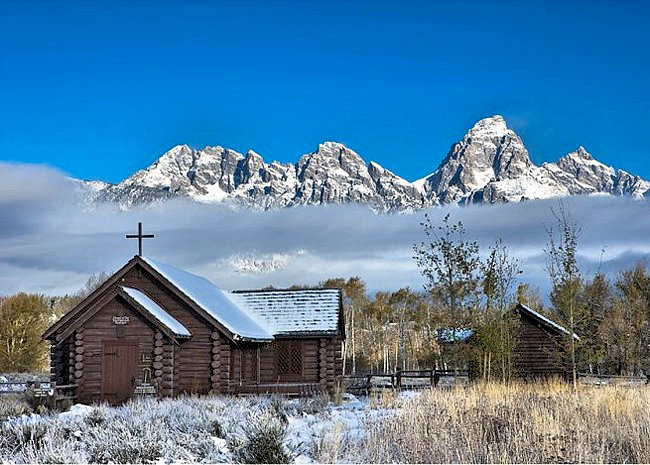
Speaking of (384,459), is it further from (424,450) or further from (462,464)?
(462,464)

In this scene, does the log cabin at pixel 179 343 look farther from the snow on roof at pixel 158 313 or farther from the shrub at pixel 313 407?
the shrub at pixel 313 407

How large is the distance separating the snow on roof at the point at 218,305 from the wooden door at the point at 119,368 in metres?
2.97

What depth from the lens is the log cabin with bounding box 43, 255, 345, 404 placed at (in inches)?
1109

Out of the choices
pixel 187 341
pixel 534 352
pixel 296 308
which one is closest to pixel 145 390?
pixel 187 341

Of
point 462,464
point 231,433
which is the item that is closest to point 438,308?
point 231,433

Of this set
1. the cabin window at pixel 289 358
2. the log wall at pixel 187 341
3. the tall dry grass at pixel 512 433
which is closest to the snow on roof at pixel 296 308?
the cabin window at pixel 289 358

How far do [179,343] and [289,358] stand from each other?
19.1 feet

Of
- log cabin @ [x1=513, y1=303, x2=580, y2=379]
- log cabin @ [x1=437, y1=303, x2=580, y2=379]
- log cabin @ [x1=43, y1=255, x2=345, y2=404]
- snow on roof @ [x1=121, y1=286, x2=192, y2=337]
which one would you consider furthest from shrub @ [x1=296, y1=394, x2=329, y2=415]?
log cabin @ [x1=513, y1=303, x2=580, y2=379]

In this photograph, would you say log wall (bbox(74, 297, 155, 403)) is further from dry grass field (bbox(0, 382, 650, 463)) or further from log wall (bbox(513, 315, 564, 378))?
log wall (bbox(513, 315, 564, 378))

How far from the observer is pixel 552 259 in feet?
101

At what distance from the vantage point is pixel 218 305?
106 ft

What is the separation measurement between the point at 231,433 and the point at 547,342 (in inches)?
1055

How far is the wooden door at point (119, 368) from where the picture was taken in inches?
1110

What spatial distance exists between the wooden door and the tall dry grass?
1465 centimetres
